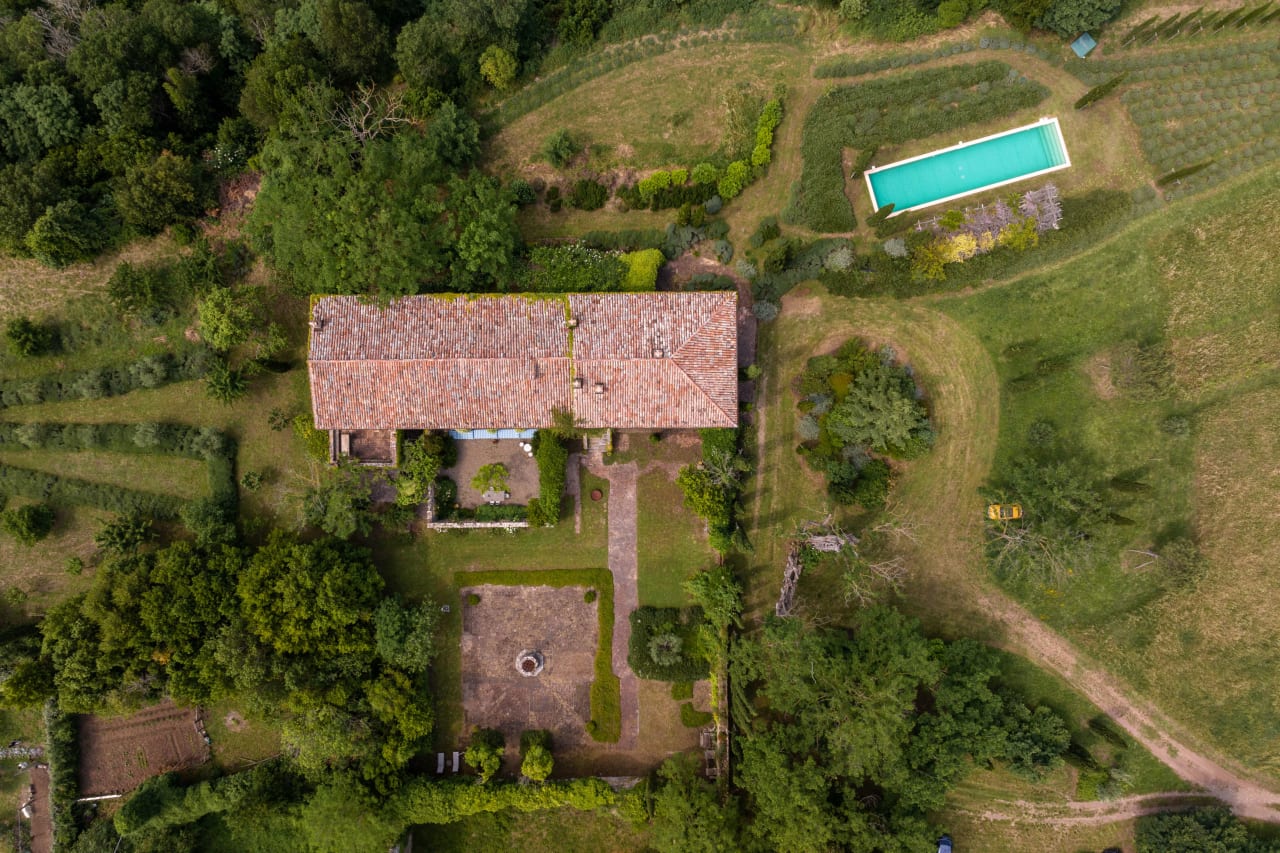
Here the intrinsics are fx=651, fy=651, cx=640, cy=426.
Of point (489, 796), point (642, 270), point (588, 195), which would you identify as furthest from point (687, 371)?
point (489, 796)

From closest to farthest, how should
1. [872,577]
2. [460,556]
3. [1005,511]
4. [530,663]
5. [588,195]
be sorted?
[1005,511]
[872,577]
[588,195]
[530,663]
[460,556]

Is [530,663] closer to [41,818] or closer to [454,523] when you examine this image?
[454,523]

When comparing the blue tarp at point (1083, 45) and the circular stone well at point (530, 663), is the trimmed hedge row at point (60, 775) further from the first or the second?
the blue tarp at point (1083, 45)

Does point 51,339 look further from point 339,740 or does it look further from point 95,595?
point 339,740

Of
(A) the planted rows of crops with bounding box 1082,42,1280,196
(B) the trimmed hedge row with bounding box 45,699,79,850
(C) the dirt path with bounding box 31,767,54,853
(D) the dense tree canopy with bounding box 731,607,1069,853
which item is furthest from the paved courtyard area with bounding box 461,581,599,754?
(A) the planted rows of crops with bounding box 1082,42,1280,196

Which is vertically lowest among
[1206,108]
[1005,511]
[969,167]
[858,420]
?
[1005,511]

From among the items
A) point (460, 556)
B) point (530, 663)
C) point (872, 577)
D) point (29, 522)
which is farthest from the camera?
point (460, 556)

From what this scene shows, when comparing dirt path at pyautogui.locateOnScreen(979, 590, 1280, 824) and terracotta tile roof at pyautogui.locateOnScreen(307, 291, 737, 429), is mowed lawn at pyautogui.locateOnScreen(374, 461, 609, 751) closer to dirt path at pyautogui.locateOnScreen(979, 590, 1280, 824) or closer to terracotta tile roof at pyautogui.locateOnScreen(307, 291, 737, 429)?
terracotta tile roof at pyautogui.locateOnScreen(307, 291, 737, 429)

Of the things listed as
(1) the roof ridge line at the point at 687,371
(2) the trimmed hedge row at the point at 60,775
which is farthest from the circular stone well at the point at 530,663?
(2) the trimmed hedge row at the point at 60,775
